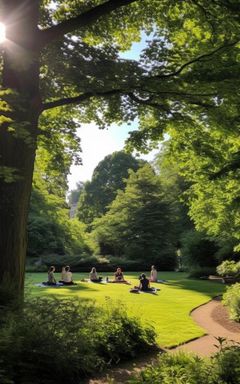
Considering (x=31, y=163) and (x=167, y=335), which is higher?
(x=31, y=163)

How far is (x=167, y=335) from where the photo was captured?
41.3 ft

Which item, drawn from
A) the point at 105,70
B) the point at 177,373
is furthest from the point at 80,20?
the point at 177,373

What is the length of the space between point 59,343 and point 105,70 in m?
7.38

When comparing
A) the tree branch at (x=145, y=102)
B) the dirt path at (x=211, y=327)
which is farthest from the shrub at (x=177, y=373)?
the tree branch at (x=145, y=102)

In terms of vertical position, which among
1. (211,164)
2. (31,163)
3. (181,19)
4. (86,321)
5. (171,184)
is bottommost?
(86,321)

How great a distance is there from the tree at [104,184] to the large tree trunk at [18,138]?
5926 cm

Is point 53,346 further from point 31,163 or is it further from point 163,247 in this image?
point 163,247

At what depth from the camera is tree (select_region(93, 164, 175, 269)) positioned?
1961 inches

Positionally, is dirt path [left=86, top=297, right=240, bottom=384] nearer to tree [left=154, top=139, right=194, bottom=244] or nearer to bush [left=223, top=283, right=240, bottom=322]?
bush [left=223, top=283, right=240, bottom=322]

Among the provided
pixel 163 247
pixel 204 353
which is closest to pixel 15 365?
pixel 204 353

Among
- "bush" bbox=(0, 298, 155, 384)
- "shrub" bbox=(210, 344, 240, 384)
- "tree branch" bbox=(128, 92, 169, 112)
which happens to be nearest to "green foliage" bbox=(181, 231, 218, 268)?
"tree branch" bbox=(128, 92, 169, 112)

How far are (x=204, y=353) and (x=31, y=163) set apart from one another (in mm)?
6319

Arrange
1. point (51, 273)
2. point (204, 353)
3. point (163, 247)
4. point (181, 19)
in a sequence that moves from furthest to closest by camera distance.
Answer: point (163, 247)
point (51, 273)
point (181, 19)
point (204, 353)

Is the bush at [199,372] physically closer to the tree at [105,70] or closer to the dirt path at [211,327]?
the dirt path at [211,327]
